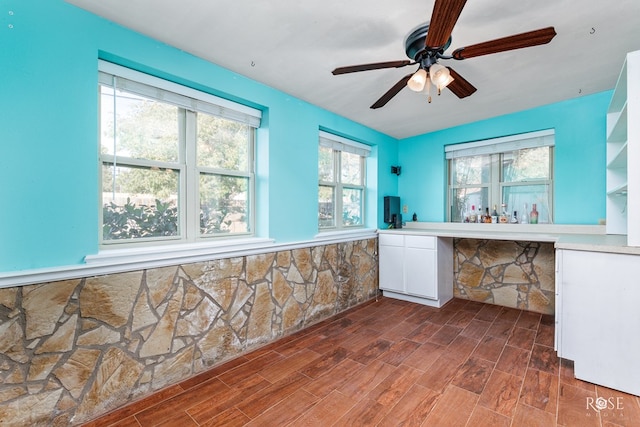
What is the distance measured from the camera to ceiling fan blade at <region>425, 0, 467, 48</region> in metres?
1.17

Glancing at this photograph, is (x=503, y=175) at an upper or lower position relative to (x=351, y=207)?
upper

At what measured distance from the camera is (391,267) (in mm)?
3758

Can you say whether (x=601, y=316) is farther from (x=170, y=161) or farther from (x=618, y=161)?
(x=170, y=161)

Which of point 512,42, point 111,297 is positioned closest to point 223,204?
point 111,297

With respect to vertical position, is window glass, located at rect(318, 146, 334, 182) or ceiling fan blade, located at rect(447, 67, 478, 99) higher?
ceiling fan blade, located at rect(447, 67, 478, 99)

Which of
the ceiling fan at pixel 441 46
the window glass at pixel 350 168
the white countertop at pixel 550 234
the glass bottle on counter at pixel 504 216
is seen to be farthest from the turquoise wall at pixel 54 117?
the glass bottle on counter at pixel 504 216

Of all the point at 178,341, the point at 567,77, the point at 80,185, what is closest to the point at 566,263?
the point at 567,77

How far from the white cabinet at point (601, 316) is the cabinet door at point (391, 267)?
175 cm

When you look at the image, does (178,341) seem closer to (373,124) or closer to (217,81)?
(217,81)

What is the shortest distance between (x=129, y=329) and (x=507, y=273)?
3.98 m

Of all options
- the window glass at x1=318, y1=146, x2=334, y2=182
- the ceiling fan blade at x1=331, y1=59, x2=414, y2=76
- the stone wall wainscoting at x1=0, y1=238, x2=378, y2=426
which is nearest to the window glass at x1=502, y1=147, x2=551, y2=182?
the window glass at x1=318, y1=146, x2=334, y2=182

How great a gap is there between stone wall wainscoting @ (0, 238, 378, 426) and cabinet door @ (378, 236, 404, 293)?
1.48 m

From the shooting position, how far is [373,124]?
374 cm

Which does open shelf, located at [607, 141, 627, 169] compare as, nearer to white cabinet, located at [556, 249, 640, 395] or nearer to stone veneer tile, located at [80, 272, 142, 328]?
white cabinet, located at [556, 249, 640, 395]
